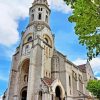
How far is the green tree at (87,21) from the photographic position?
11.2 meters

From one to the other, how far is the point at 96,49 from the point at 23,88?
33.8 metres

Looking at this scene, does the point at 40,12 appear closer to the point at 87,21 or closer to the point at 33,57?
the point at 33,57

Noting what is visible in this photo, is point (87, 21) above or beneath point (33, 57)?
beneath

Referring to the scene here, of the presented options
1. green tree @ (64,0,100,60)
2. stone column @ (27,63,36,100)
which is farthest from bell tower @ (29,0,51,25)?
green tree @ (64,0,100,60)

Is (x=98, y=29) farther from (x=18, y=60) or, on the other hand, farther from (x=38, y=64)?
(x=18, y=60)

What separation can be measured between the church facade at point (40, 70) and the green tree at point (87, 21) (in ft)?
85.3

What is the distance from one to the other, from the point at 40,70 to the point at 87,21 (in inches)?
1175

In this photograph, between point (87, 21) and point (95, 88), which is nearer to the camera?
point (87, 21)

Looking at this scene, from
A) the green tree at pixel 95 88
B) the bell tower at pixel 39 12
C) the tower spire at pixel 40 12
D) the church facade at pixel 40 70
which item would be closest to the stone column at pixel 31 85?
the church facade at pixel 40 70

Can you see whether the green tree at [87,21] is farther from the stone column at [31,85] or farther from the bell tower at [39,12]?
the bell tower at [39,12]

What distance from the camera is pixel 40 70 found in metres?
40.3

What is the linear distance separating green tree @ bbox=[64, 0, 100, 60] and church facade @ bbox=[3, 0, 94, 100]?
85.3 ft

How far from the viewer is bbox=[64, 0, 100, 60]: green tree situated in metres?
11.2

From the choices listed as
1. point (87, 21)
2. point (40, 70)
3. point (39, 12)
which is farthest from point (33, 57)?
point (87, 21)
